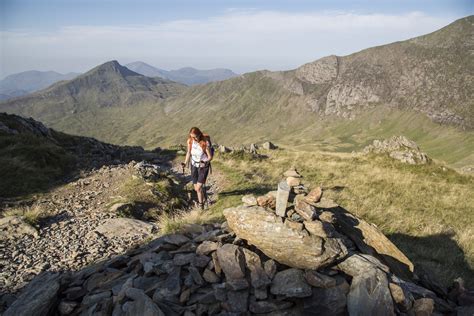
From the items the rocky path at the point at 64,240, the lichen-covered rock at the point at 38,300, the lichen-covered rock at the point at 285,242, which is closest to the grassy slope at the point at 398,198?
the rocky path at the point at 64,240

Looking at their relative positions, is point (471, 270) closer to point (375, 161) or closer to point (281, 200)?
point (281, 200)

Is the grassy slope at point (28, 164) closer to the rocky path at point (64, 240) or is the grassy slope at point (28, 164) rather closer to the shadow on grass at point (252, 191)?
the rocky path at point (64, 240)

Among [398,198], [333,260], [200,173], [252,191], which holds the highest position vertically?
[200,173]

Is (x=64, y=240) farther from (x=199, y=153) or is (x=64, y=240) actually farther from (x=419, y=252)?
(x=419, y=252)

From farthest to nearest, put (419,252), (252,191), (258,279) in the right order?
1. (252,191)
2. (419,252)
3. (258,279)

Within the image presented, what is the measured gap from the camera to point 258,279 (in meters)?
7.08

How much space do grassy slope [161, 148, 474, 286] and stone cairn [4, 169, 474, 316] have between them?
2.95 m

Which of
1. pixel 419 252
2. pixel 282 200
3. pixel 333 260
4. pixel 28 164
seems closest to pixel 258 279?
pixel 333 260

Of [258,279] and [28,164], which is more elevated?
[258,279]

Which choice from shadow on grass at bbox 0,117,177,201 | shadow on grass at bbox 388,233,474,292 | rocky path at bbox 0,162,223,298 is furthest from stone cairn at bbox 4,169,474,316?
shadow on grass at bbox 0,117,177,201

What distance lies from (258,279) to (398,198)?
13.4 metres

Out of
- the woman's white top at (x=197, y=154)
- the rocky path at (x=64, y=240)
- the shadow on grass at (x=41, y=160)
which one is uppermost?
the woman's white top at (x=197, y=154)

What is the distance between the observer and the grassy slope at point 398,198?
12.2 meters

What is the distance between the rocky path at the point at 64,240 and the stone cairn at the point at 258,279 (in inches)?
79.1
